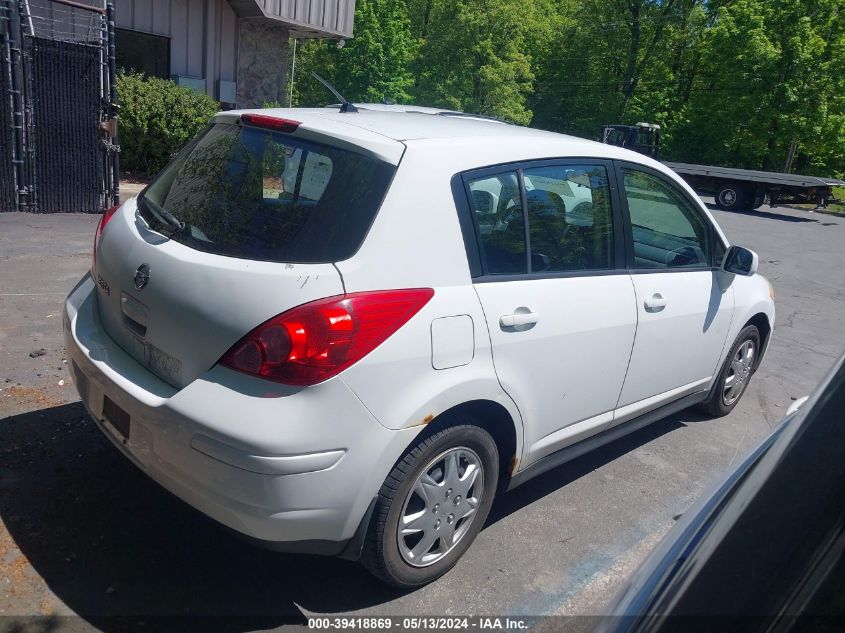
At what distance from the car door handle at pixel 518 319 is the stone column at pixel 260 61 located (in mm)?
13448

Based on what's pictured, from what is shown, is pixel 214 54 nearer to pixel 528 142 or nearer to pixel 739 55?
pixel 528 142

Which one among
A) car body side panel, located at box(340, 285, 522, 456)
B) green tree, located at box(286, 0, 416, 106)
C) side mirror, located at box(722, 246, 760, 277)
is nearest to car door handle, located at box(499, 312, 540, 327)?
car body side panel, located at box(340, 285, 522, 456)

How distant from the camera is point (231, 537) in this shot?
335cm

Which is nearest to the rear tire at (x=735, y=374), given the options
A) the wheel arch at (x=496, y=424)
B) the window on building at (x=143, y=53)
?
the wheel arch at (x=496, y=424)

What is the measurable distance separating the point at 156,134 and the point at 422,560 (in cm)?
1085

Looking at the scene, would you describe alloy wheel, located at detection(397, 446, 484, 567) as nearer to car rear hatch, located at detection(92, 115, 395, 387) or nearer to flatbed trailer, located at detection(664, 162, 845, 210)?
car rear hatch, located at detection(92, 115, 395, 387)

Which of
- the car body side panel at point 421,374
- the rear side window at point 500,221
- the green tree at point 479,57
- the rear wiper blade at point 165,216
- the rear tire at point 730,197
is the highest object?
the green tree at point 479,57

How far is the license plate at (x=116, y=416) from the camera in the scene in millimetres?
2893

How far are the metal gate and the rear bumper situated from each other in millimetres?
7603

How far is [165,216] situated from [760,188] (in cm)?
2199

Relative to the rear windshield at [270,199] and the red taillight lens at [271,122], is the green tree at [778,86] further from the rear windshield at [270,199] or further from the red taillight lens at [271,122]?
the rear windshield at [270,199]

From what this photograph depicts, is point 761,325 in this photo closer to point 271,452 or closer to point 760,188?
point 271,452

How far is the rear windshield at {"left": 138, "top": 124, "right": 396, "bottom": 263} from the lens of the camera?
9.10 feet

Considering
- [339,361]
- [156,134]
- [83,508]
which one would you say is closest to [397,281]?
[339,361]
